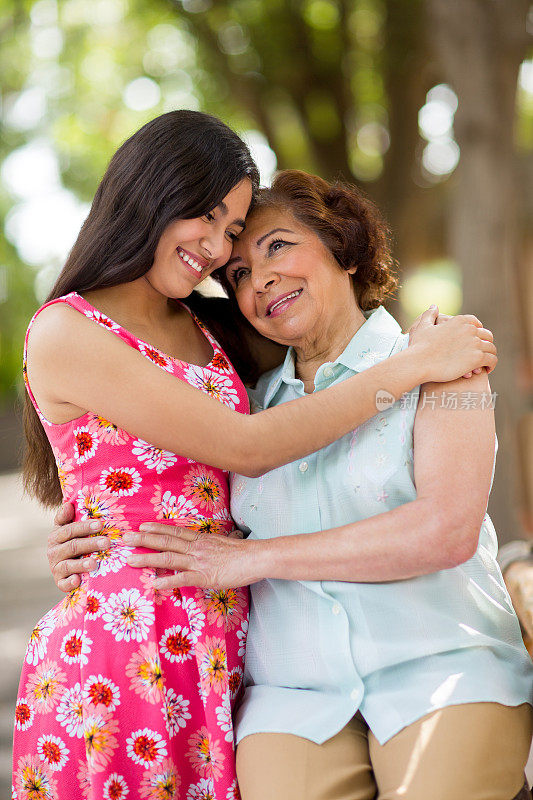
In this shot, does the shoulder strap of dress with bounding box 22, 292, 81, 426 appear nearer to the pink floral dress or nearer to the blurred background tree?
the pink floral dress

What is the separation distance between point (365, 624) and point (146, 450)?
602mm

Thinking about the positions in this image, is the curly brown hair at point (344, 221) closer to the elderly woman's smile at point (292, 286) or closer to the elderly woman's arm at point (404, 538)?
the elderly woman's smile at point (292, 286)

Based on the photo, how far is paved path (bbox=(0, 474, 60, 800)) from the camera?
415 cm

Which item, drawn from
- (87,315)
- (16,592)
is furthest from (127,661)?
(16,592)

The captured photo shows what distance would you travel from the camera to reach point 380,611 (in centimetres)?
177

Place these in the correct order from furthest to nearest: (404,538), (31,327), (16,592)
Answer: (16,592), (31,327), (404,538)

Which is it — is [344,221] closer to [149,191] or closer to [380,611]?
[149,191]

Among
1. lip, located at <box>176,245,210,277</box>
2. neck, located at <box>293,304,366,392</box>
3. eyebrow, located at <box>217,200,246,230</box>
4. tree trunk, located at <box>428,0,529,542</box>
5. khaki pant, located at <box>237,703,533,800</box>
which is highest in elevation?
tree trunk, located at <box>428,0,529,542</box>

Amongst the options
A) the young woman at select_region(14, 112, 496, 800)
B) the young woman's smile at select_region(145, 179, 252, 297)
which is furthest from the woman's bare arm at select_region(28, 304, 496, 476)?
the young woman's smile at select_region(145, 179, 252, 297)

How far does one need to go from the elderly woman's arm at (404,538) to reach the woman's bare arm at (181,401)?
119mm

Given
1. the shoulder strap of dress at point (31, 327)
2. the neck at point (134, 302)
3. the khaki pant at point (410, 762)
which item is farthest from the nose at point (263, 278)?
the khaki pant at point (410, 762)

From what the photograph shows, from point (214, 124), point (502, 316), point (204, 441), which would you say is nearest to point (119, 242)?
point (214, 124)

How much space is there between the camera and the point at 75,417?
183cm

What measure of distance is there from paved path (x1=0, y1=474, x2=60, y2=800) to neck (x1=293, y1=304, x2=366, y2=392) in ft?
2.69
